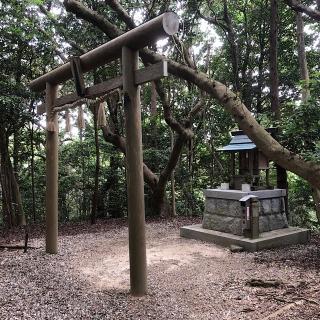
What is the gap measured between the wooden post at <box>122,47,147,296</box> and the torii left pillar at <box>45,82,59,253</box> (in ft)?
8.17

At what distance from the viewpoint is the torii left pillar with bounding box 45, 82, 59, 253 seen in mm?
6137

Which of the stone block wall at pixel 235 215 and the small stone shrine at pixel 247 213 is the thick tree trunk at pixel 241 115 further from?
the stone block wall at pixel 235 215

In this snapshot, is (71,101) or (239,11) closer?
(71,101)

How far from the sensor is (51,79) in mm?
6117

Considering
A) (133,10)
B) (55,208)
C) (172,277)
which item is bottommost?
(172,277)

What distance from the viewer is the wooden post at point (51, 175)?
242 inches

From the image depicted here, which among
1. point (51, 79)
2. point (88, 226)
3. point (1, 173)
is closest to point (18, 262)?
point (51, 79)

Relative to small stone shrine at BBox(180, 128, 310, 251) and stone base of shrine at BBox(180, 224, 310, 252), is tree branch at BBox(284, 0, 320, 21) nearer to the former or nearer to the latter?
small stone shrine at BBox(180, 128, 310, 251)

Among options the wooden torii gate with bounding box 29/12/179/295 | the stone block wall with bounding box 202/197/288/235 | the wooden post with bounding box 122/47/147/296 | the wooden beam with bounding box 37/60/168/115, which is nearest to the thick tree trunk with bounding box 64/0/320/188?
the stone block wall with bounding box 202/197/288/235

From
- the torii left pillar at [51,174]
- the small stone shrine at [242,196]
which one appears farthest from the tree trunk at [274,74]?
the torii left pillar at [51,174]

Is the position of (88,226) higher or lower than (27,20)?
lower

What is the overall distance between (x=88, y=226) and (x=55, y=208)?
3.57m

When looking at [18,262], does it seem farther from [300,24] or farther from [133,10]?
[300,24]

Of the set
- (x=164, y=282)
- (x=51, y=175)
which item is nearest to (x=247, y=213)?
(x=164, y=282)
